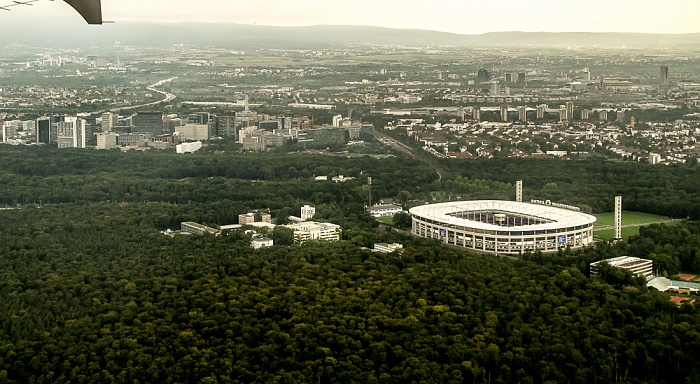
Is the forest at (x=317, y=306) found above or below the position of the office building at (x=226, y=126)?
below

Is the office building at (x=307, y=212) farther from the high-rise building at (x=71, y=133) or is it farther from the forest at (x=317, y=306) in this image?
the high-rise building at (x=71, y=133)

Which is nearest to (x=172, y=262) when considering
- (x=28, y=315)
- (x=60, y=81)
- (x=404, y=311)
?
(x=28, y=315)

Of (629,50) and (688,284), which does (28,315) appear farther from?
(629,50)

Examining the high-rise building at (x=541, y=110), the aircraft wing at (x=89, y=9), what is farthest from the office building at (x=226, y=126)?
the aircraft wing at (x=89, y=9)

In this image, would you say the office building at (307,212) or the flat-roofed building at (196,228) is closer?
the flat-roofed building at (196,228)

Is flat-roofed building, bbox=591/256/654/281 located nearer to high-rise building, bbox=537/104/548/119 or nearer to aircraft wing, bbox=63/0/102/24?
aircraft wing, bbox=63/0/102/24

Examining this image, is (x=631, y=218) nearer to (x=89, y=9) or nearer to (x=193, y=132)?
(x=193, y=132)

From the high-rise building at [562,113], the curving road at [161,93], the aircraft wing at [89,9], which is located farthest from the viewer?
the curving road at [161,93]
